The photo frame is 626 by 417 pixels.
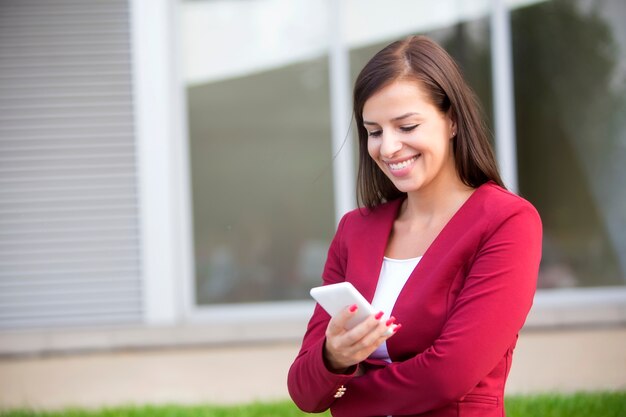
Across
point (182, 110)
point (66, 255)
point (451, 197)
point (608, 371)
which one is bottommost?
point (608, 371)

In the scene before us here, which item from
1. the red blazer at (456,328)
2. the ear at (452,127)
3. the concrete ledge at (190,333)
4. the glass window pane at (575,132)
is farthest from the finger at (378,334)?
the glass window pane at (575,132)

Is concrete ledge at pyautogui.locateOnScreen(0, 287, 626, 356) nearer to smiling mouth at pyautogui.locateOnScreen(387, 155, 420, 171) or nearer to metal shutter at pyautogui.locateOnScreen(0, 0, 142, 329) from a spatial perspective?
metal shutter at pyautogui.locateOnScreen(0, 0, 142, 329)

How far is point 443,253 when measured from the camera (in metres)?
1.94

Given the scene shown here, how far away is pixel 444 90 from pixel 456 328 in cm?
54

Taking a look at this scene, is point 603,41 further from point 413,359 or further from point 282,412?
point 413,359

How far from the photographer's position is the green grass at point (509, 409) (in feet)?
13.3

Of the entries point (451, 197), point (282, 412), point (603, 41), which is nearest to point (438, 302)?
point (451, 197)

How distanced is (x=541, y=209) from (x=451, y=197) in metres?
5.20

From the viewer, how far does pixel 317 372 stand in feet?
6.23

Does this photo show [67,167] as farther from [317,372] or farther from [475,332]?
[475,332]

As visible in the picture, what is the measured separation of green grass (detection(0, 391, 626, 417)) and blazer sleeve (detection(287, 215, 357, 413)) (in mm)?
2070

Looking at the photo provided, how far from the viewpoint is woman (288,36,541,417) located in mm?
1831

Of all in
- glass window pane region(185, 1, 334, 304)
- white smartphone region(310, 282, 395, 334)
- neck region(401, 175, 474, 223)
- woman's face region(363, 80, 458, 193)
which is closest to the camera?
white smartphone region(310, 282, 395, 334)

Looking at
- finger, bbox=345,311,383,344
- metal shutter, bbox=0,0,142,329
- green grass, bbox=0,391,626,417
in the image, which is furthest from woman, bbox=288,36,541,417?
metal shutter, bbox=0,0,142,329
